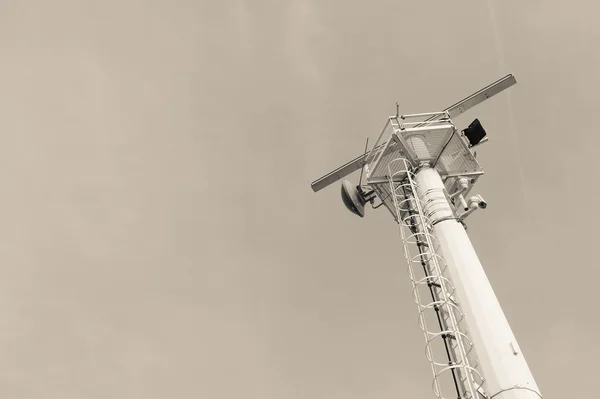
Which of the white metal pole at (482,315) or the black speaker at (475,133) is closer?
the white metal pole at (482,315)

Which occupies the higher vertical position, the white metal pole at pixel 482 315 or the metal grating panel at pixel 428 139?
the metal grating panel at pixel 428 139

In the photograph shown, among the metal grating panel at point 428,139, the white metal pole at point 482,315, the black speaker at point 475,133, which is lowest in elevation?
Answer: the white metal pole at point 482,315

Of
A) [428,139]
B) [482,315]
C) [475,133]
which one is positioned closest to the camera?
[482,315]

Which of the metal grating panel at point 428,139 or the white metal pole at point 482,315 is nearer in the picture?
the white metal pole at point 482,315

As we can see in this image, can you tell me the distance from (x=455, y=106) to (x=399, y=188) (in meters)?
5.81

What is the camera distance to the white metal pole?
910 cm

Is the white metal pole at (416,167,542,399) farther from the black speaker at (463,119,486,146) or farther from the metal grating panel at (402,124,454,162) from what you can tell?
the black speaker at (463,119,486,146)

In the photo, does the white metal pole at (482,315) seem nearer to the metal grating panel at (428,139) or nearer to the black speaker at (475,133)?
the metal grating panel at (428,139)

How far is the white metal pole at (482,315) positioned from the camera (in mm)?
9102

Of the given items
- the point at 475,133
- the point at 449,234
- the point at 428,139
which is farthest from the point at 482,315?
the point at 475,133

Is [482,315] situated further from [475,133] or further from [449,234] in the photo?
[475,133]

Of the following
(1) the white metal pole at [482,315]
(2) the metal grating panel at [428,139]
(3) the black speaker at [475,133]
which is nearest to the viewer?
(1) the white metal pole at [482,315]

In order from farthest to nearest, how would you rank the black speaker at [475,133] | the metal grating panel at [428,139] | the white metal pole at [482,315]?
1. the black speaker at [475,133]
2. the metal grating panel at [428,139]
3. the white metal pole at [482,315]

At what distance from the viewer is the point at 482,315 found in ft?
33.3
